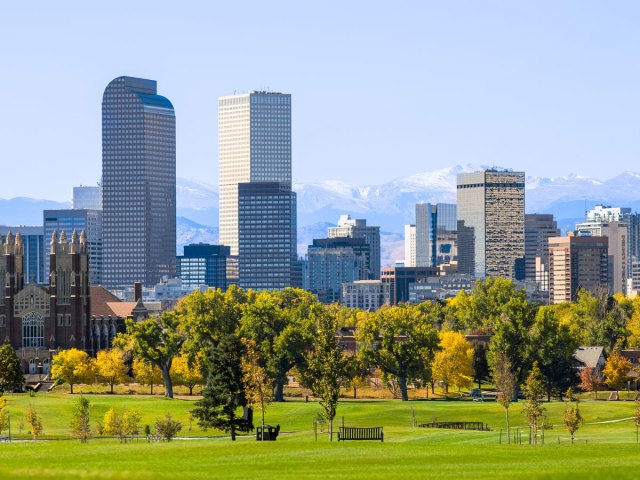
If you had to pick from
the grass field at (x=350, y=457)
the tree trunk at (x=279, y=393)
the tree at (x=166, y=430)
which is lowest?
the tree trunk at (x=279, y=393)

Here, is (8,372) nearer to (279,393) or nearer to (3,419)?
(3,419)

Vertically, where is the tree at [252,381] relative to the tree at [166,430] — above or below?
above

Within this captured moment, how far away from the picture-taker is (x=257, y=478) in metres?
77.6

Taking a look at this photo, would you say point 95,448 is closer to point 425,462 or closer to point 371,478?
point 425,462

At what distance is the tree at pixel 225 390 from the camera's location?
421 feet

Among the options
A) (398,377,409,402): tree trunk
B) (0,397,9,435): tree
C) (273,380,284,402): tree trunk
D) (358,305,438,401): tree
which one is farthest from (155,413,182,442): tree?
(358,305,438,401): tree

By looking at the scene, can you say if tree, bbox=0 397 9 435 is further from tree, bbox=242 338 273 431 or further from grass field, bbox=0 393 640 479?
tree, bbox=242 338 273 431

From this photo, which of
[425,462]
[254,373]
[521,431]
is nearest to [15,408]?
[254,373]

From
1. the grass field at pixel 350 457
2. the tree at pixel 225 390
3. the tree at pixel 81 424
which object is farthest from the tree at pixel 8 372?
the tree at pixel 225 390

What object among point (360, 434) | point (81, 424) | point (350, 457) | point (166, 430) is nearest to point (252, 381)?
point (166, 430)

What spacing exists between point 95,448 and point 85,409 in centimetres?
2917

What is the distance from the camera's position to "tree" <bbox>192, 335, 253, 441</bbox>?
128 metres

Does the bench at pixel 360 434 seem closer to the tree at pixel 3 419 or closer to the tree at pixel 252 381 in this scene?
the tree at pixel 252 381

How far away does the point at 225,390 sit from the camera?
12888 centimetres
